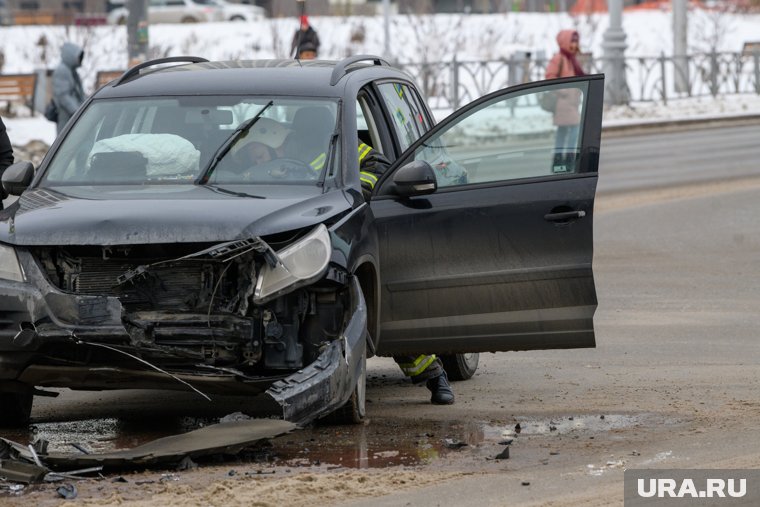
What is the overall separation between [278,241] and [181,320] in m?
0.54

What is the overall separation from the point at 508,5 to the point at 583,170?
5139 centimetres

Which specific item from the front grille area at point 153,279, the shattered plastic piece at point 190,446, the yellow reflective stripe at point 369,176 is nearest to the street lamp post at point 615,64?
the yellow reflective stripe at point 369,176

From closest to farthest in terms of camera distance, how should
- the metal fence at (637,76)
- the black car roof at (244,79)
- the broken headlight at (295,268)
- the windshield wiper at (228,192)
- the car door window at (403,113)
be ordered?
the broken headlight at (295,268) → the windshield wiper at (228,192) → the black car roof at (244,79) → the car door window at (403,113) → the metal fence at (637,76)

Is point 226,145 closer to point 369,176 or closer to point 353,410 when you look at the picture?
point 369,176

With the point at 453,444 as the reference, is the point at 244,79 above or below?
above

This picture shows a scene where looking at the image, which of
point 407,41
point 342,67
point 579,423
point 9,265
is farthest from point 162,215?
point 407,41

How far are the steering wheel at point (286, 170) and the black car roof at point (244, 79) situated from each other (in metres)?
0.52

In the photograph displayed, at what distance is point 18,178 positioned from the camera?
7.50 meters

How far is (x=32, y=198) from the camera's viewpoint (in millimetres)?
7098

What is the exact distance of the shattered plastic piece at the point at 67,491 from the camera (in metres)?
5.57

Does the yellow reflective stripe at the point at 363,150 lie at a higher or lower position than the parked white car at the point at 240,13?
higher

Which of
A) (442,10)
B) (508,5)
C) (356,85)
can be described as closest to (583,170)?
(356,85)

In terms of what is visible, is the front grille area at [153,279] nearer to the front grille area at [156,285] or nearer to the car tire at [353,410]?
the front grille area at [156,285]

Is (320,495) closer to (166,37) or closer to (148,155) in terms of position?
(148,155)
